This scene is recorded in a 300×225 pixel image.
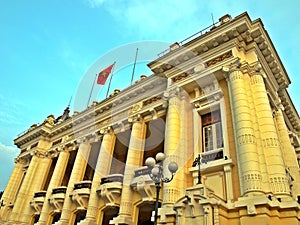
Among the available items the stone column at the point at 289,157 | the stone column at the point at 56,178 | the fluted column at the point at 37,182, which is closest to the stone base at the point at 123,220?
the stone column at the point at 56,178

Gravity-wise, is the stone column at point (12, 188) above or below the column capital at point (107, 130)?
below

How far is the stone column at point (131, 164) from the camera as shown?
43.9 ft

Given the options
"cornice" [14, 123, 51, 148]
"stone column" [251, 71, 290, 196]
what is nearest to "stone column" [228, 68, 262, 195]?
"stone column" [251, 71, 290, 196]

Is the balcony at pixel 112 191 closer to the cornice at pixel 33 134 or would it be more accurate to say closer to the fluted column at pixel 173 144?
the fluted column at pixel 173 144

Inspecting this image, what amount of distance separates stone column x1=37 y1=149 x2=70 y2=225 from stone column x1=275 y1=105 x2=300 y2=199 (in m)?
16.4

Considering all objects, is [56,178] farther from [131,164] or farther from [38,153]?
[131,164]

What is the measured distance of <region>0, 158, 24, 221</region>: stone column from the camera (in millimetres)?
22678

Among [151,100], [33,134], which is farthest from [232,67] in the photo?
[33,134]

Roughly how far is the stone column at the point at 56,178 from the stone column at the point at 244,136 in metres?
15.1

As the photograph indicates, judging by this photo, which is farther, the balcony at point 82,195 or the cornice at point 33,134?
the cornice at point 33,134

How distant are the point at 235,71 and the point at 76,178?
13418mm

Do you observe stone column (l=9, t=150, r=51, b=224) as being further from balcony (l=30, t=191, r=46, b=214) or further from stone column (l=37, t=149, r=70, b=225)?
stone column (l=37, t=149, r=70, b=225)

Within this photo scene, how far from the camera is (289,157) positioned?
13414 mm

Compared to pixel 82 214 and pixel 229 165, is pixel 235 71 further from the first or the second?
pixel 82 214
